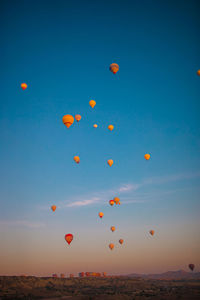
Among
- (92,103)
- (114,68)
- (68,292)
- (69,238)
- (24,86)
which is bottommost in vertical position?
(68,292)

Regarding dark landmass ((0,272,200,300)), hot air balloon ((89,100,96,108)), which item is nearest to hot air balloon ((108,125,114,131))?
hot air balloon ((89,100,96,108))

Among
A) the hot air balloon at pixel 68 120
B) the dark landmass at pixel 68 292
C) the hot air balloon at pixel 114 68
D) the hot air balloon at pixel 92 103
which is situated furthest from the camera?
the hot air balloon at pixel 92 103

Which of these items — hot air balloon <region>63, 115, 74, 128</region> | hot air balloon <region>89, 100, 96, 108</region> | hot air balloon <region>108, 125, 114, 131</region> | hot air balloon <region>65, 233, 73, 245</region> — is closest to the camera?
hot air balloon <region>63, 115, 74, 128</region>

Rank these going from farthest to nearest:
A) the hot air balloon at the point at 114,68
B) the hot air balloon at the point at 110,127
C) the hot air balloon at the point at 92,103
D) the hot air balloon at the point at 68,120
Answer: the hot air balloon at the point at 110,127 < the hot air balloon at the point at 92,103 < the hot air balloon at the point at 114,68 < the hot air balloon at the point at 68,120

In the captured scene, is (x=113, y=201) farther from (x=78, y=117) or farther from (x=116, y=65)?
(x=116, y=65)

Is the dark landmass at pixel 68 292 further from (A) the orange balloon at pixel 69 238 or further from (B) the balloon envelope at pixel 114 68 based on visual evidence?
(B) the balloon envelope at pixel 114 68

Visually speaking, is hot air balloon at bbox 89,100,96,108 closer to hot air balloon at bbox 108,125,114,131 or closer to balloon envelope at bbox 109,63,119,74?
→ hot air balloon at bbox 108,125,114,131

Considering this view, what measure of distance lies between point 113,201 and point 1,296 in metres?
31.8

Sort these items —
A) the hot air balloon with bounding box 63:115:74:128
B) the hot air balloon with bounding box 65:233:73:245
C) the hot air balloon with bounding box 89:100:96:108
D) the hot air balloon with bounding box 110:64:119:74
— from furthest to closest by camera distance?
the hot air balloon with bounding box 65:233:73:245
the hot air balloon with bounding box 89:100:96:108
the hot air balloon with bounding box 110:64:119:74
the hot air balloon with bounding box 63:115:74:128

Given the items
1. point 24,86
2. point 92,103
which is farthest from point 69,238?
point 24,86

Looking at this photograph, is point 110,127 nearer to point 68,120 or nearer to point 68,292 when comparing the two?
point 68,120

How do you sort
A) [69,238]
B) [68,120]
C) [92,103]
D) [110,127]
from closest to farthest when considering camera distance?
1. [68,120]
2. [92,103]
3. [69,238]
4. [110,127]

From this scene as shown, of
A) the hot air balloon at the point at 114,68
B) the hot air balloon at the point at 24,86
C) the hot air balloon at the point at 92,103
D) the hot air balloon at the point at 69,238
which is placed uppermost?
the hot air balloon at the point at 114,68

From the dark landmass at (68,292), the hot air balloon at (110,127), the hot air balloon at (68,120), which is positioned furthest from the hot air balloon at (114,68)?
the dark landmass at (68,292)
